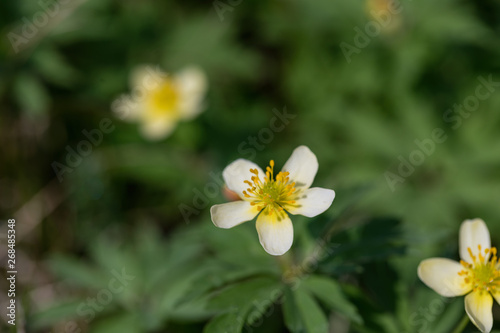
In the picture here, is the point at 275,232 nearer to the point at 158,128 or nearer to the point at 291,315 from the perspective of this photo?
the point at 291,315

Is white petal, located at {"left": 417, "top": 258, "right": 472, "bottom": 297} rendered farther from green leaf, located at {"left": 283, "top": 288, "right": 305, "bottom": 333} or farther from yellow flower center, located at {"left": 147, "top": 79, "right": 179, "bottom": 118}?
yellow flower center, located at {"left": 147, "top": 79, "right": 179, "bottom": 118}

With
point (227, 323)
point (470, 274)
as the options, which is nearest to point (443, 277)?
point (470, 274)

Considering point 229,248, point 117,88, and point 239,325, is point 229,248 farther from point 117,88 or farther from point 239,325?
point 117,88

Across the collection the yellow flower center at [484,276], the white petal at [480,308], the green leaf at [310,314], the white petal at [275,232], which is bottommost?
the white petal at [480,308]

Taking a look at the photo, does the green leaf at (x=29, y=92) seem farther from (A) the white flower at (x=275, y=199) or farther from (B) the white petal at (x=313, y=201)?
(B) the white petal at (x=313, y=201)

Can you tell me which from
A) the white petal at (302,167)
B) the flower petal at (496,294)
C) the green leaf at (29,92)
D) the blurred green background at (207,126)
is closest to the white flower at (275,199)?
the white petal at (302,167)
